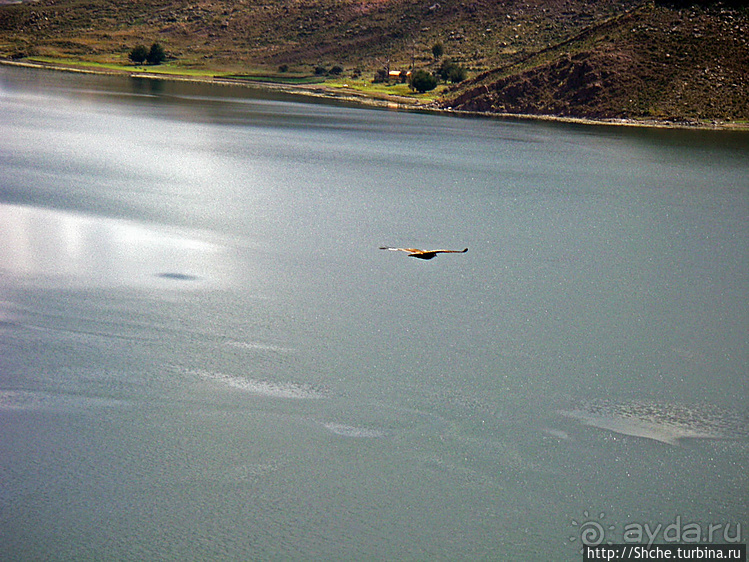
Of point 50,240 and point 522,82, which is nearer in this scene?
point 50,240

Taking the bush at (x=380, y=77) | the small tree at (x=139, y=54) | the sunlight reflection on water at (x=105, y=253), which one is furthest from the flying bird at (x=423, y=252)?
the small tree at (x=139, y=54)

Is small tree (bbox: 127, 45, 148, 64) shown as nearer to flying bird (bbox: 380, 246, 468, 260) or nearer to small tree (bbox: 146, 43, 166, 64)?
small tree (bbox: 146, 43, 166, 64)

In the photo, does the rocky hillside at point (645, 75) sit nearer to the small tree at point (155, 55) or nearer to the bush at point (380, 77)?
the bush at point (380, 77)

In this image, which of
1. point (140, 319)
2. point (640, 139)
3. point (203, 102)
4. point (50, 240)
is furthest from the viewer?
point (203, 102)

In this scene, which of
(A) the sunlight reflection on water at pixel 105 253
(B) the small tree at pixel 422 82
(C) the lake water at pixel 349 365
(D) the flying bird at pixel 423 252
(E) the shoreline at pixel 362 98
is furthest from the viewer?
(B) the small tree at pixel 422 82

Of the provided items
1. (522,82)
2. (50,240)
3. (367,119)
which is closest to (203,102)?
(367,119)

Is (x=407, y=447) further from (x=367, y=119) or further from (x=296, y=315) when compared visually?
(x=367, y=119)
